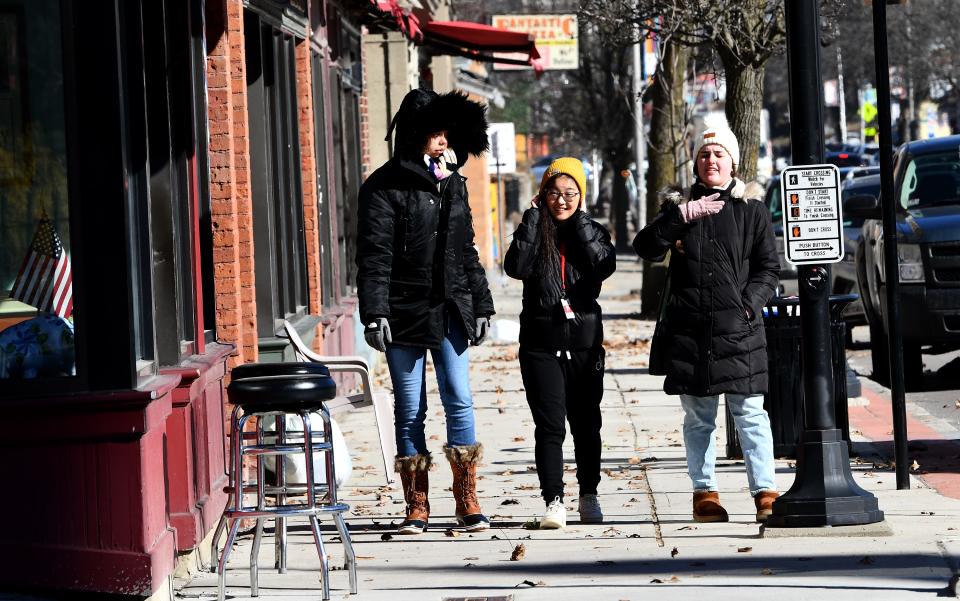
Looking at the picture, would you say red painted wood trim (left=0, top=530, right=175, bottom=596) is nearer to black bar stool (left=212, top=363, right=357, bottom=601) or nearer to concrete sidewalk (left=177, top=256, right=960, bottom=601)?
→ black bar stool (left=212, top=363, right=357, bottom=601)

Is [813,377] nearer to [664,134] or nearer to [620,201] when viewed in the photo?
[664,134]

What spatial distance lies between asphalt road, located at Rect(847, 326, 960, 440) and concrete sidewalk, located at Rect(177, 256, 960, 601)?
1.08 metres

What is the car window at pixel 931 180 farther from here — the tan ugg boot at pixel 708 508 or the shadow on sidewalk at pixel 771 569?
the shadow on sidewalk at pixel 771 569

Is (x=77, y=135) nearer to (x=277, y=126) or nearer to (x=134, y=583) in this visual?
(x=134, y=583)

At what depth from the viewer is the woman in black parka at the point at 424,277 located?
7852mm

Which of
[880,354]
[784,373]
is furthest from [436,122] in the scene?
[880,354]

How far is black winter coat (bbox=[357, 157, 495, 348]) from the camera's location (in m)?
7.82

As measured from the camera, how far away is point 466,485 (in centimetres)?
796

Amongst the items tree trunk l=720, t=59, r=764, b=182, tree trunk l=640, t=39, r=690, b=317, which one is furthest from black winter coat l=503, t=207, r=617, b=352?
tree trunk l=640, t=39, r=690, b=317

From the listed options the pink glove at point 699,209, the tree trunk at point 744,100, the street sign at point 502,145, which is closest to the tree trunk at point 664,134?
the street sign at point 502,145

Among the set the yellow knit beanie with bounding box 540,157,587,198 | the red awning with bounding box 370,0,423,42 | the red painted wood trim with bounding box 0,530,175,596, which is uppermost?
the red awning with bounding box 370,0,423,42

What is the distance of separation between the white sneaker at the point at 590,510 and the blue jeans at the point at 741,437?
0.49 meters

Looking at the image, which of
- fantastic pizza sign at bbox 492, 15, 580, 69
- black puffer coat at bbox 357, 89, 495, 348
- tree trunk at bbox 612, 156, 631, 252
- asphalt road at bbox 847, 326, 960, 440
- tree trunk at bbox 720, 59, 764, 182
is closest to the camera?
black puffer coat at bbox 357, 89, 495, 348

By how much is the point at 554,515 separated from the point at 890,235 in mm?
2345
